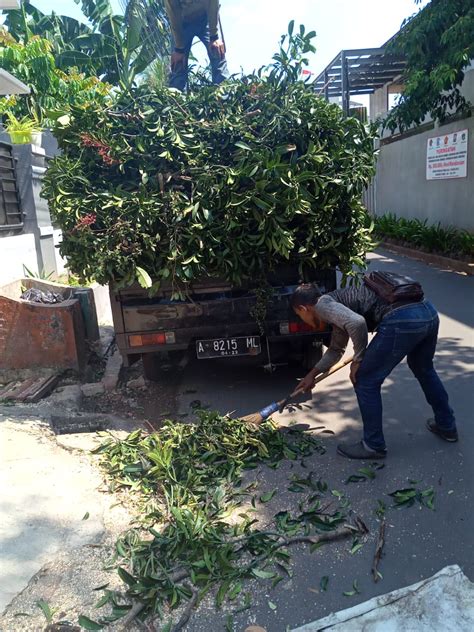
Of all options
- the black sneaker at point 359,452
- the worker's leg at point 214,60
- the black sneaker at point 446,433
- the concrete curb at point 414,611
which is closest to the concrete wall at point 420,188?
the worker's leg at point 214,60

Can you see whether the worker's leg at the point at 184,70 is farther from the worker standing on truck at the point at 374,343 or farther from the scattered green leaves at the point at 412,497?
the scattered green leaves at the point at 412,497

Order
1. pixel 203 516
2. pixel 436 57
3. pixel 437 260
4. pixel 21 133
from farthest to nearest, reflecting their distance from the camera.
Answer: pixel 437 260 < pixel 436 57 < pixel 21 133 < pixel 203 516

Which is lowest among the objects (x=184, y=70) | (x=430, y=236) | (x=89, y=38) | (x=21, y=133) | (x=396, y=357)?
(x=430, y=236)

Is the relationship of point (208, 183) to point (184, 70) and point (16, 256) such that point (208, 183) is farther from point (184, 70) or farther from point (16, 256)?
point (16, 256)

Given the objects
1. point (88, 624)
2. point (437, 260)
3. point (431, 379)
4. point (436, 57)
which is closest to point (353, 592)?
point (88, 624)

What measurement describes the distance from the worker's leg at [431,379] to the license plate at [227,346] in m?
1.45

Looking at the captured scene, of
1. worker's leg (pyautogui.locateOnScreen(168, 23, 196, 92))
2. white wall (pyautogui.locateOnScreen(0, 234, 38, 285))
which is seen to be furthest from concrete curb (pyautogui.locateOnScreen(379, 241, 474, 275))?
white wall (pyautogui.locateOnScreen(0, 234, 38, 285))

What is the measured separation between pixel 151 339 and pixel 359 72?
1666 centimetres

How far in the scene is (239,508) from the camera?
3.22 metres

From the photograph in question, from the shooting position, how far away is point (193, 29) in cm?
691

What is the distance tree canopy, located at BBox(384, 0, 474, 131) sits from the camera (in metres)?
9.83

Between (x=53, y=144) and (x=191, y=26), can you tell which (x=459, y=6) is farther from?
(x=53, y=144)

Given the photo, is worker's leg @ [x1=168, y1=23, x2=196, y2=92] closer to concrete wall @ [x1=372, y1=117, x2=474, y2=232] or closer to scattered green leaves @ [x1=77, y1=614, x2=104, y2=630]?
scattered green leaves @ [x1=77, y1=614, x2=104, y2=630]

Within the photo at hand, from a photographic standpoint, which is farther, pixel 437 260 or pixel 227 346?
pixel 437 260
